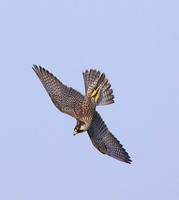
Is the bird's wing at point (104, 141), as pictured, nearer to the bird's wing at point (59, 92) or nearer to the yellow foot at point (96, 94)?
the yellow foot at point (96, 94)

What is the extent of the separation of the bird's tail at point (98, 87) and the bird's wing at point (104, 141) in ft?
1.80

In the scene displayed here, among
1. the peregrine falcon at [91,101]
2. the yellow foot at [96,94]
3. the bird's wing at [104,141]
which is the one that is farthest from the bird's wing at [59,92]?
the bird's wing at [104,141]

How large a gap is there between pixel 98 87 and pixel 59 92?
1.31 m

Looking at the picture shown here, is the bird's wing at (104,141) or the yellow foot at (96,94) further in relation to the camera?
the yellow foot at (96,94)

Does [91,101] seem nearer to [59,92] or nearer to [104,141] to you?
[59,92]

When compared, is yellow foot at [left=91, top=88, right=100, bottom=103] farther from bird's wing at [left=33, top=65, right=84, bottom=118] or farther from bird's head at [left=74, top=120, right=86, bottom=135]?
bird's head at [left=74, top=120, right=86, bottom=135]

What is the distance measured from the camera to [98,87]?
13.1 meters

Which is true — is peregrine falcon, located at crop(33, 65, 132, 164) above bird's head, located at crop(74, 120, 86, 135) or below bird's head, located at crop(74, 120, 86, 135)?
above

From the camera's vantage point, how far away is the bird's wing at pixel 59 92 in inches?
512

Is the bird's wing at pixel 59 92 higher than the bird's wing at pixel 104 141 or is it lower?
higher

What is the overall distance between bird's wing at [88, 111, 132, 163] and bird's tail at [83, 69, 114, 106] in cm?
55

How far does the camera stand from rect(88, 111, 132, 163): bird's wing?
42.3 ft

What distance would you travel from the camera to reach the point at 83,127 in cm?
1212

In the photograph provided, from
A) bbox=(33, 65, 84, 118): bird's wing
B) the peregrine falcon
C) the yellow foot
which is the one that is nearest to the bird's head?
the peregrine falcon
